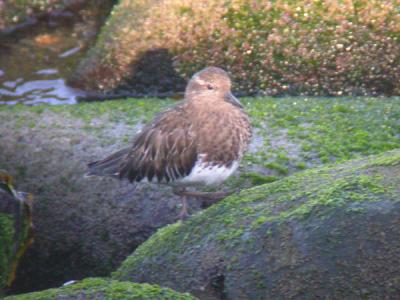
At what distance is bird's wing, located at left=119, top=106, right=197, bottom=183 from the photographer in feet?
14.7

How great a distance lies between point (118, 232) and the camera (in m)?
5.09

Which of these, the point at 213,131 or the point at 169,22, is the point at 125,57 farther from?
the point at 213,131

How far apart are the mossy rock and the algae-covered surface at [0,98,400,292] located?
1368 millimetres

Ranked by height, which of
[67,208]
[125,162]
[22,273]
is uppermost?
[125,162]

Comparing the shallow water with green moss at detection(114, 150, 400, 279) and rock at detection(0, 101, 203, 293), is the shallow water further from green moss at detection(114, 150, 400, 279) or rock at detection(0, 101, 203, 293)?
green moss at detection(114, 150, 400, 279)

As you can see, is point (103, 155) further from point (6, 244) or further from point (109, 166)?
point (6, 244)

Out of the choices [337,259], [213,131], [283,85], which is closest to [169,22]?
[283,85]

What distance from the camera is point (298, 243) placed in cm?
358

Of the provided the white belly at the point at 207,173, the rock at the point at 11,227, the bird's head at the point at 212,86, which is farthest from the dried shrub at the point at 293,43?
the rock at the point at 11,227

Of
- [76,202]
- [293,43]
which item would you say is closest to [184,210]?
[76,202]

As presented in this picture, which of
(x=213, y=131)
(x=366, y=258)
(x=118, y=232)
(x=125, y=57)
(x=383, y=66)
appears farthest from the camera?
(x=125, y=57)

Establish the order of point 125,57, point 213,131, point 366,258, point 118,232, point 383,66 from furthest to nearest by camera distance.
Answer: point 125,57 < point 383,66 < point 118,232 < point 213,131 < point 366,258

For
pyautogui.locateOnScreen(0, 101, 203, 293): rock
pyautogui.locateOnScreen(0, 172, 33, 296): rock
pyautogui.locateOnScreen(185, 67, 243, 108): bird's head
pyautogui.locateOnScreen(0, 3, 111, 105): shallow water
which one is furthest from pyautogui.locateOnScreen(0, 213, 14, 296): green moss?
pyautogui.locateOnScreen(0, 3, 111, 105): shallow water

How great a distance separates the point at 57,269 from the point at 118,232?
520mm
